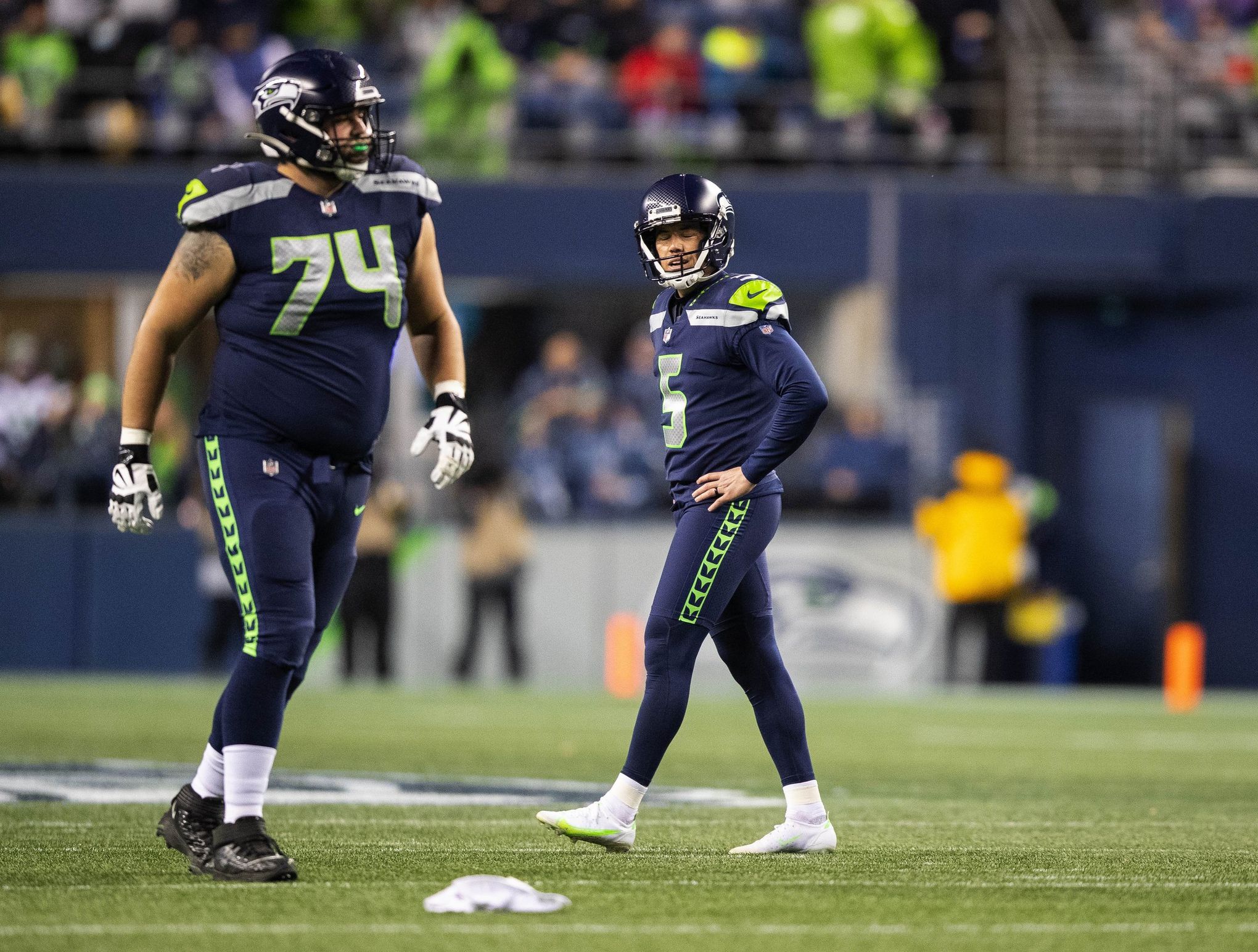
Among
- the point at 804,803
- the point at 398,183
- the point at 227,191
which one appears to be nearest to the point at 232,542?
the point at 227,191

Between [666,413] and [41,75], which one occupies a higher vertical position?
[41,75]

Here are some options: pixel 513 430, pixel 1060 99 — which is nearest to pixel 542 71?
pixel 513 430

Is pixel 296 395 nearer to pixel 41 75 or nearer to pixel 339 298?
pixel 339 298

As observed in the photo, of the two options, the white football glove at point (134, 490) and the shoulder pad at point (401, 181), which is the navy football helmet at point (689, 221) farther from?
the white football glove at point (134, 490)

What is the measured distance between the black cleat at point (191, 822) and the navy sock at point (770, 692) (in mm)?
1529

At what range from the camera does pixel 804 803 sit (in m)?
5.78

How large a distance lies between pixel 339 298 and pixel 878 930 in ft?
7.29

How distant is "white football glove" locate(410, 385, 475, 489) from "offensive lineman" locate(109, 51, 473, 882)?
0.02 m

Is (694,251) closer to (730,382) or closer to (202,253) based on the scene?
(730,382)

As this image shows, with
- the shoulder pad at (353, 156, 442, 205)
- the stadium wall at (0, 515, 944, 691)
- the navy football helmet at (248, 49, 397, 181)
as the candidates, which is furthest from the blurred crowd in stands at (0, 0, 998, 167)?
the navy football helmet at (248, 49, 397, 181)

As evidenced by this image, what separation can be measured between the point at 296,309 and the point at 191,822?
1.45 metres

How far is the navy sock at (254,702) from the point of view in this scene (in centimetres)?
509

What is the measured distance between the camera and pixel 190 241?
5.23m

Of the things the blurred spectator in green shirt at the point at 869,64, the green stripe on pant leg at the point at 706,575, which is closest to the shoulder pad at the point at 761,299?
the green stripe on pant leg at the point at 706,575
